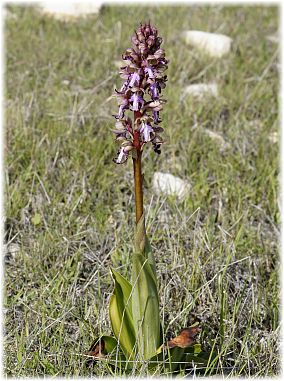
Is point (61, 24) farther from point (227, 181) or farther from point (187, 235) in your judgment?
point (187, 235)

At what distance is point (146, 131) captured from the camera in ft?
7.71

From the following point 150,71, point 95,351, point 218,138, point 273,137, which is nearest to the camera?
point 150,71

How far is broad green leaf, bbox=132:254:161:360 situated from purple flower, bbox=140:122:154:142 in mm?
418

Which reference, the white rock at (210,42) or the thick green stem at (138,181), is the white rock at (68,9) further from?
the thick green stem at (138,181)

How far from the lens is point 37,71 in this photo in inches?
211

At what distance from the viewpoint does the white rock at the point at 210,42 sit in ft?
19.9

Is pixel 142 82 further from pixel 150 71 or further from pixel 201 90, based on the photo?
pixel 201 90

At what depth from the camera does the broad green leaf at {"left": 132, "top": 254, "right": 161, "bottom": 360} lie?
2.48m

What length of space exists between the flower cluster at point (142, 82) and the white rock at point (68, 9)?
14.6ft

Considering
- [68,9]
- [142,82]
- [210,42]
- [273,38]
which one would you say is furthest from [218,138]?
[68,9]

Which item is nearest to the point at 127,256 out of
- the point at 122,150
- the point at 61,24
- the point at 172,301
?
the point at 172,301

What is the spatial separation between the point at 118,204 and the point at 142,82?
5.30 ft

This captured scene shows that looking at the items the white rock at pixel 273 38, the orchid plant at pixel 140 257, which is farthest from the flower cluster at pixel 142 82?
the white rock at pixel 273 38

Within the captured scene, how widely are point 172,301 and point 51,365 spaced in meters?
0.66
